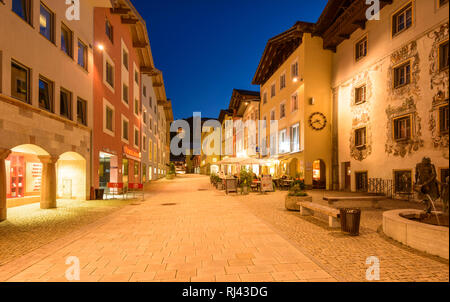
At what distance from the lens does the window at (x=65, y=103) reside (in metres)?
12.8

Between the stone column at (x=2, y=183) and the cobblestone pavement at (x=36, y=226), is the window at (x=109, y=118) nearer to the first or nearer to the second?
the cobblestone pavement at (x=36, y=226)

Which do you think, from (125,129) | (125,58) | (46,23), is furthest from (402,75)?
(125,58)

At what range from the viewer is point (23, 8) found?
33.2 feet


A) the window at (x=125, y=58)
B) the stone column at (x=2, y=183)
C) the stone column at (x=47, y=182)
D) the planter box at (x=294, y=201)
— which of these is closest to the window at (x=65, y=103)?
the stone column at (x=47, y=182)

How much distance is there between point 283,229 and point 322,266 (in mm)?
2901

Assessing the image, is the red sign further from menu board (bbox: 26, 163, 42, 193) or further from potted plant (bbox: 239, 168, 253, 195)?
potted plant (bbox: 239, 168, 253, 195)

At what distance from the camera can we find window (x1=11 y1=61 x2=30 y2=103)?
30.9ft

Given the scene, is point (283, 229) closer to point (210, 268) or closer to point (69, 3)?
point (210, 268)

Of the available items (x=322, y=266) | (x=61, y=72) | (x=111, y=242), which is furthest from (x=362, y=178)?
(x=61, y=72)

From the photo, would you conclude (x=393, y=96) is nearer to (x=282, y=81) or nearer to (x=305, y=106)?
(x=305, y=106)

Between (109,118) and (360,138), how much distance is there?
18109 mm

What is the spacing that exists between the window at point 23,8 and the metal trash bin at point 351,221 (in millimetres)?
13179

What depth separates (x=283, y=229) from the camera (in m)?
7.33

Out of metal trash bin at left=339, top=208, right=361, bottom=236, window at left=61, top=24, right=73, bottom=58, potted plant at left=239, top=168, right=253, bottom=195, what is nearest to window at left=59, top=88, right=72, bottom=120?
window at left=61, top=24, right=73, bottom=58
